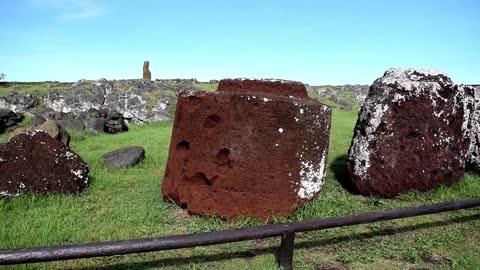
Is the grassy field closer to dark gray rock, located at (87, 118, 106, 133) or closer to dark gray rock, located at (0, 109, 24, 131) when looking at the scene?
dark gray rock, located at (87, 118, 106, 133)

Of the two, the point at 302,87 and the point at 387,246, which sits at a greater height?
the point at 302,87

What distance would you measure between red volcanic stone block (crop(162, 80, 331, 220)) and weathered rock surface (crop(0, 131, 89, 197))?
1836 millimetres

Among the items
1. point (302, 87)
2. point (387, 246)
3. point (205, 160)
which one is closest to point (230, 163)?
point (205, 160)

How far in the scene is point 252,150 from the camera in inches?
177

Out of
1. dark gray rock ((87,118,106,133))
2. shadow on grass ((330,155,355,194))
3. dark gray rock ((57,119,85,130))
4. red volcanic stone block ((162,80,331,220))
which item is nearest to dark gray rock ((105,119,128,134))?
dark gray rock ((87,118,106,133))

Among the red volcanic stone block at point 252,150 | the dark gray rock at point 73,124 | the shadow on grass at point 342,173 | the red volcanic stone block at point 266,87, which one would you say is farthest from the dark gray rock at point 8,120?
the red volcanic stone block at point 266,87

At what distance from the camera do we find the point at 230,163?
4551 millimetres

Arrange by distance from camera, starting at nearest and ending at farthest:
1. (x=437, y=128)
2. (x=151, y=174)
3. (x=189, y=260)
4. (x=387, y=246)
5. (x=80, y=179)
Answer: (x=189, y=260)
(x=387, y=246)
(x=437, y=128)
(x=80, y=179)
(x=151, y=174)

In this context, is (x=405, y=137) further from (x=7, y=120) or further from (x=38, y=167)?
(x=7, y=120)

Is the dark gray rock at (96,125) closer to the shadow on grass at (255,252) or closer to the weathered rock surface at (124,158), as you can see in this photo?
the weathered rock surface at (124,158)

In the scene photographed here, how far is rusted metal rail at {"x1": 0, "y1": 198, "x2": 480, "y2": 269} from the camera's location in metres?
3.05

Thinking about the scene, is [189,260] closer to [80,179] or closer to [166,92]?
[80,179]

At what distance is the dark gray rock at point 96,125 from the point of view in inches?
550

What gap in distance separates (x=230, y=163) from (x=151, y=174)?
294cm
